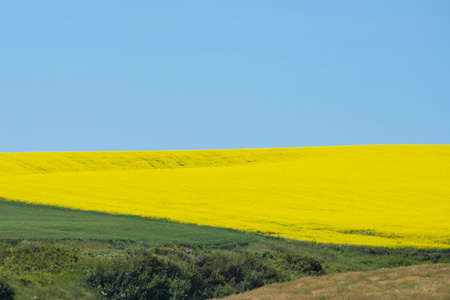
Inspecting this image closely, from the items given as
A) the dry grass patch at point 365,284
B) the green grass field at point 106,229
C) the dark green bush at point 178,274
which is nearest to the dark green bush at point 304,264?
the dark green bush at point 178,274

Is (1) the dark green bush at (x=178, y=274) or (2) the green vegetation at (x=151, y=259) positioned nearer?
(2) the green vegetation at (x=151, y=259)

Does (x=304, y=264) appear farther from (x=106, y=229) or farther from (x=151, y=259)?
(x=106, y=229)

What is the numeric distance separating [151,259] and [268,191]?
20943 mm

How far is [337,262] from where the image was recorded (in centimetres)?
2414

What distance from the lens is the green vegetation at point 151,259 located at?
1848cm

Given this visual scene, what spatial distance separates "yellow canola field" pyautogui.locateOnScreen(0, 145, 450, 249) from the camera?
2992 centimetres

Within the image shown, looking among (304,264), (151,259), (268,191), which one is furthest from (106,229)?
(268,191)

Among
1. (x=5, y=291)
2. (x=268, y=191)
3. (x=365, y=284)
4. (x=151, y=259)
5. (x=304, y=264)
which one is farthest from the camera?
(x=268, y=191)

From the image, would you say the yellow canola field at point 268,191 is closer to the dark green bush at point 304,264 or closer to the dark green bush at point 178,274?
the dark green bush at point 304,264

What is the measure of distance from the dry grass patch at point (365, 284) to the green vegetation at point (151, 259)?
234 centimetres

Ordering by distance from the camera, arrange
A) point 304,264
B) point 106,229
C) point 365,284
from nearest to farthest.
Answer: point 365,284, point 304,264, point 106,229

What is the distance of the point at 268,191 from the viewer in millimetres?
39969

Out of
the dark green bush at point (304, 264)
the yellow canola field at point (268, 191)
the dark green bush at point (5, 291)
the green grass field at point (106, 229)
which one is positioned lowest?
the dark green bush at point (5, 291)

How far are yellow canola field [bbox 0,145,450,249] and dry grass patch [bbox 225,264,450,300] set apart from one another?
6.98 meters
